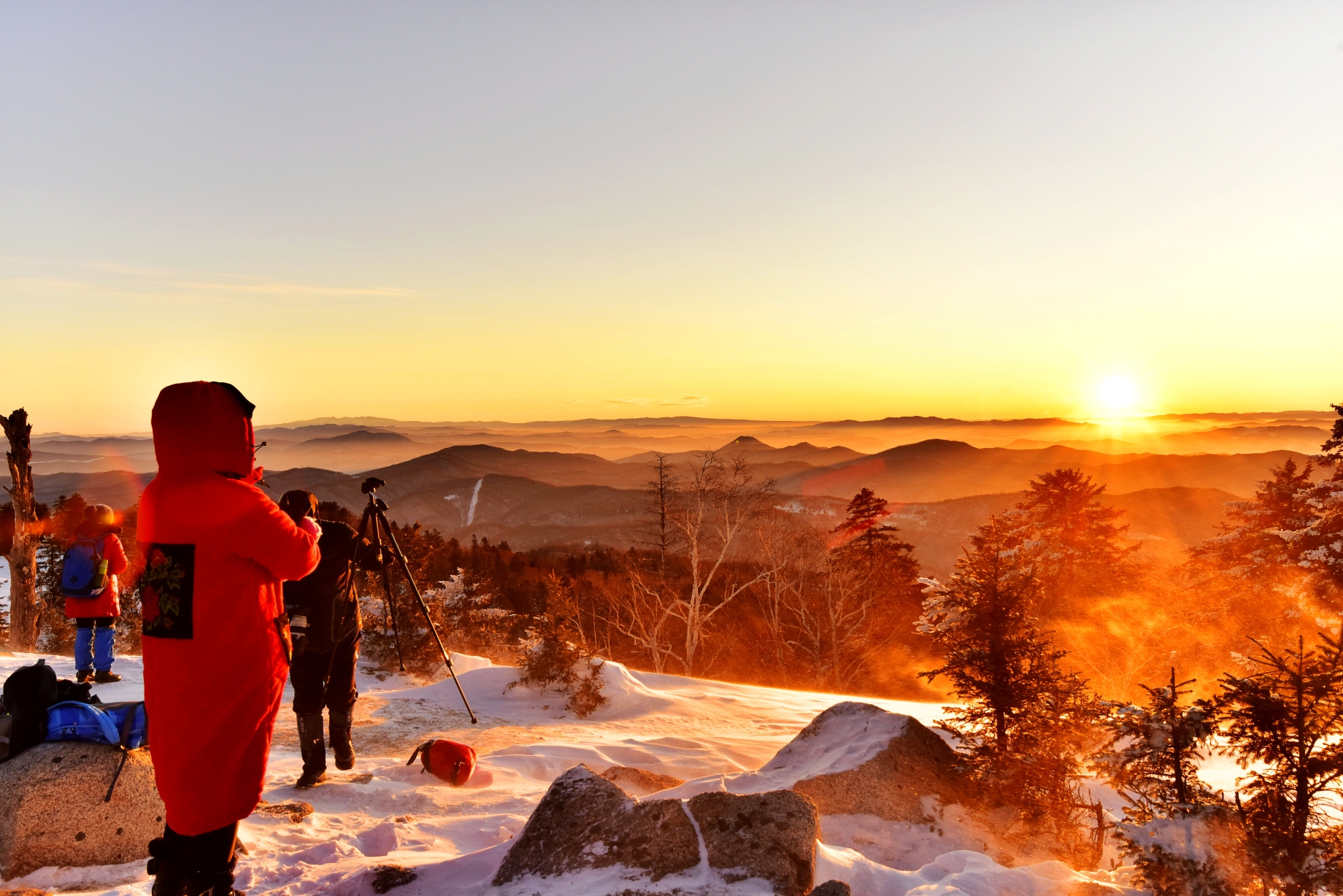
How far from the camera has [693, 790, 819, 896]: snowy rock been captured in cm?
387

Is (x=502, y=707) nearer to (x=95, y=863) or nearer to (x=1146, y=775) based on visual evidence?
(x=95, y=863)

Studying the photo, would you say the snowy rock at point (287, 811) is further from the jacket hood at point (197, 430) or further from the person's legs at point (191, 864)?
the jacket hood at point (197, 430)

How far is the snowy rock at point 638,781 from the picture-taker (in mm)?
6840

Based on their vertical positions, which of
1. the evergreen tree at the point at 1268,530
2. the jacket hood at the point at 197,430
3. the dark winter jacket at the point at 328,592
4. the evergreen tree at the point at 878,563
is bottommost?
the evergreen tree at the point at 878,563

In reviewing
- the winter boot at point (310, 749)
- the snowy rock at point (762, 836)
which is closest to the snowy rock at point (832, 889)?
the snowy rock at point (762, 836)

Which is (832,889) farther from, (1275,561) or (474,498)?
(474,498)

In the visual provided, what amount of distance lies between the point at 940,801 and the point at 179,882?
5800mm

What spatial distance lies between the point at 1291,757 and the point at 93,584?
459 inches

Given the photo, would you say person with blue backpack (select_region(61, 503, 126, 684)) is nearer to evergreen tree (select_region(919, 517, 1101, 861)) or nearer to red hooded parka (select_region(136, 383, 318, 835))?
red hooded parka (select_region(136, 383, 318, 835))

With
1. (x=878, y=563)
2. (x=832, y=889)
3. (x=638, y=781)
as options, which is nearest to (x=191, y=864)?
(x=832, y=889)

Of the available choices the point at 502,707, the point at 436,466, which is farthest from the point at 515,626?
the point at 436,466

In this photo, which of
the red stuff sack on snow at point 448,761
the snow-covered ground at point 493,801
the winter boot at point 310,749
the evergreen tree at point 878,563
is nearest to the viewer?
the snow-covered ground at point 493,801

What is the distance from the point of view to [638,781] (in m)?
6.94

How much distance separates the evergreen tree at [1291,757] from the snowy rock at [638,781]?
444 centimetres
